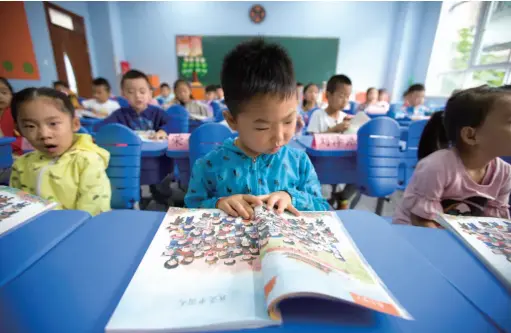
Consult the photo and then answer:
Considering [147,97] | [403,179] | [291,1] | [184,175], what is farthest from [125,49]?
[403,179]

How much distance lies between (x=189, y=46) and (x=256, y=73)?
655 cm

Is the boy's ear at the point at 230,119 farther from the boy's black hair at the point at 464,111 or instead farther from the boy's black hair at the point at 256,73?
the boy's black hair at the point at 464,111

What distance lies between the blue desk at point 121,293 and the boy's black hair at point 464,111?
623 mm

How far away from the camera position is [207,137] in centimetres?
128

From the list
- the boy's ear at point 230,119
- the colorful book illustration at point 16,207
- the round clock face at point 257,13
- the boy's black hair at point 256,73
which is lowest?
the colorful book illustration at point 16,207

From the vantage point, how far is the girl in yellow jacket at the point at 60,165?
88 cm

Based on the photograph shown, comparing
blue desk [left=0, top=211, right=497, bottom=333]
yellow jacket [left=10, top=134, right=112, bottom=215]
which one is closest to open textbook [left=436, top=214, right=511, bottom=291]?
blue desk [left=0, top=211, right=497, bottom=333]

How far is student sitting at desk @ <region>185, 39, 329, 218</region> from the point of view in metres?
0.63

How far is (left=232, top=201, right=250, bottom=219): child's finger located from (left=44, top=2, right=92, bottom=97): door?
Answer: 218 inches

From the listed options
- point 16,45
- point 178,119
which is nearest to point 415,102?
point 178,119

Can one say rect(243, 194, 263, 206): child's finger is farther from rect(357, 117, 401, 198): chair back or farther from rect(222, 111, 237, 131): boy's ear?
rect(357, 117, 401, 198): chair back

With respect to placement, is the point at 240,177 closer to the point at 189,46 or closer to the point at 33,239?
the point at 33,239

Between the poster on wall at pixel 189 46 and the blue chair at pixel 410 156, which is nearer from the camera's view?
the blue chair at pixel 410 156

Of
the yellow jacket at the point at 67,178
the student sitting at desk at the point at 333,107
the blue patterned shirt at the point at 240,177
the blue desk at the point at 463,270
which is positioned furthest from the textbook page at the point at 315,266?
the student sitting at desk at the point at 333,107
